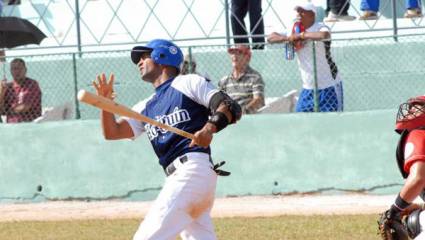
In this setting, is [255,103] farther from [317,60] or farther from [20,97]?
[20,97]

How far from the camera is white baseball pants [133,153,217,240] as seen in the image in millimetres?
7109

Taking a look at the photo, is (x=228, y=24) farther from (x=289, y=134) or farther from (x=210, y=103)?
(x=210, y=103)

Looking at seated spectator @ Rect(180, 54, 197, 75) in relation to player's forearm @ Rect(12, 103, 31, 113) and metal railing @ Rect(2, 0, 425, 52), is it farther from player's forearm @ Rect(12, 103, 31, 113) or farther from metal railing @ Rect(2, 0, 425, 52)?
player's forearm @ Rect(12, 103, 31, 113)

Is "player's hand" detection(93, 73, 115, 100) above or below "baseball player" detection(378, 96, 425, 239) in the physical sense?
above

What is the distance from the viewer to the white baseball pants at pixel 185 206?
7.11 m

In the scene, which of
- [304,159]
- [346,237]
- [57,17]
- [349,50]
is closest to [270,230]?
[346,237]

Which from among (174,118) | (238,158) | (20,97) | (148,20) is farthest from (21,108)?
(174,118)

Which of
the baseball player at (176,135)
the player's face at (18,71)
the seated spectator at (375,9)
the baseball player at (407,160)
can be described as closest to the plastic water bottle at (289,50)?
the seated spectator at (375,9)

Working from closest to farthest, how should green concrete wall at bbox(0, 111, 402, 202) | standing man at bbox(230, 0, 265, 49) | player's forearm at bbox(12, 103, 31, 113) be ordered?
green concrete wall at bbox(0, 111, 402, 202)
player's forearm at bbox(12, 103, 31, 113)
standing man at bbox(230, 0, 265, 49)

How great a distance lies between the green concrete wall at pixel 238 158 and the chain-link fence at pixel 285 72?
1.55ft

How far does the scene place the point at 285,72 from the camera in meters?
15.1

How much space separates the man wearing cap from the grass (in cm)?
239

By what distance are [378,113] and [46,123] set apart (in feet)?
14.9

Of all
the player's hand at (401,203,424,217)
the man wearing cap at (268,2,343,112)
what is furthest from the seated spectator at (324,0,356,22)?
the player's hand at (401,203,424,217)
